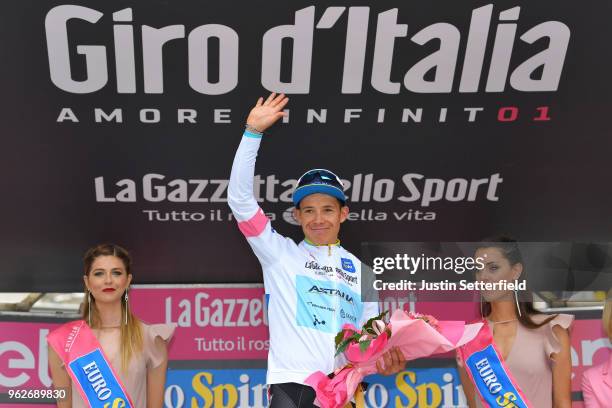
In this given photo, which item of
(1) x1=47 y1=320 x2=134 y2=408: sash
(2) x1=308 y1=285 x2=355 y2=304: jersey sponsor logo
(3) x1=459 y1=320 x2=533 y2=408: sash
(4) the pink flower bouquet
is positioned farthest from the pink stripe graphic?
(3) x1=459 y1=320 x2=533 y2=408: sash

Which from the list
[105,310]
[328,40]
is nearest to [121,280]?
[105,310]

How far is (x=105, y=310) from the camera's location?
418cm

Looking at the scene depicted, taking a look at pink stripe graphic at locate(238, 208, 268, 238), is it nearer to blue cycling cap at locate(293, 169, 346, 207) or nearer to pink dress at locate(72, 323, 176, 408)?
blue cycling cap at locate(293, 169, 346, 207)

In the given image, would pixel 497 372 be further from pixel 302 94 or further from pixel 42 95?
pixel 42 95

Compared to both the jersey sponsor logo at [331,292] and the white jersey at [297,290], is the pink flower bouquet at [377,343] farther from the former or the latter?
the jersey sponsor logo at [331,292]

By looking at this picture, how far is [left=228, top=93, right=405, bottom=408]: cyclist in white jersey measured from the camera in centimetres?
376

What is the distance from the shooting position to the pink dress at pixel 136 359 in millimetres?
4082

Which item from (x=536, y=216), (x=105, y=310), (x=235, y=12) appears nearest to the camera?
(x=235, y=12)

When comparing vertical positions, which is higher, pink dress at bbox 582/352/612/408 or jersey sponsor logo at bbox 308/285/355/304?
jersey sponsor logo at bbox 308/285/355/304

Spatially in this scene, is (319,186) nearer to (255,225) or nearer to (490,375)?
(255,225)

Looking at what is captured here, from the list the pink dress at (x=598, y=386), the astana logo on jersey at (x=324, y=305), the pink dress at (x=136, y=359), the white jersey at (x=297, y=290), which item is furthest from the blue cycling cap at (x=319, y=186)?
the pink dress at (x=598, y=386)

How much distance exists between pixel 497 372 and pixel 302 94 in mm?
1830

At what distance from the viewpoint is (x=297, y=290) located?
12.8 ft

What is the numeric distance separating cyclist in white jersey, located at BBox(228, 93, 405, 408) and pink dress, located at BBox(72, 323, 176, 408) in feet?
2.29
